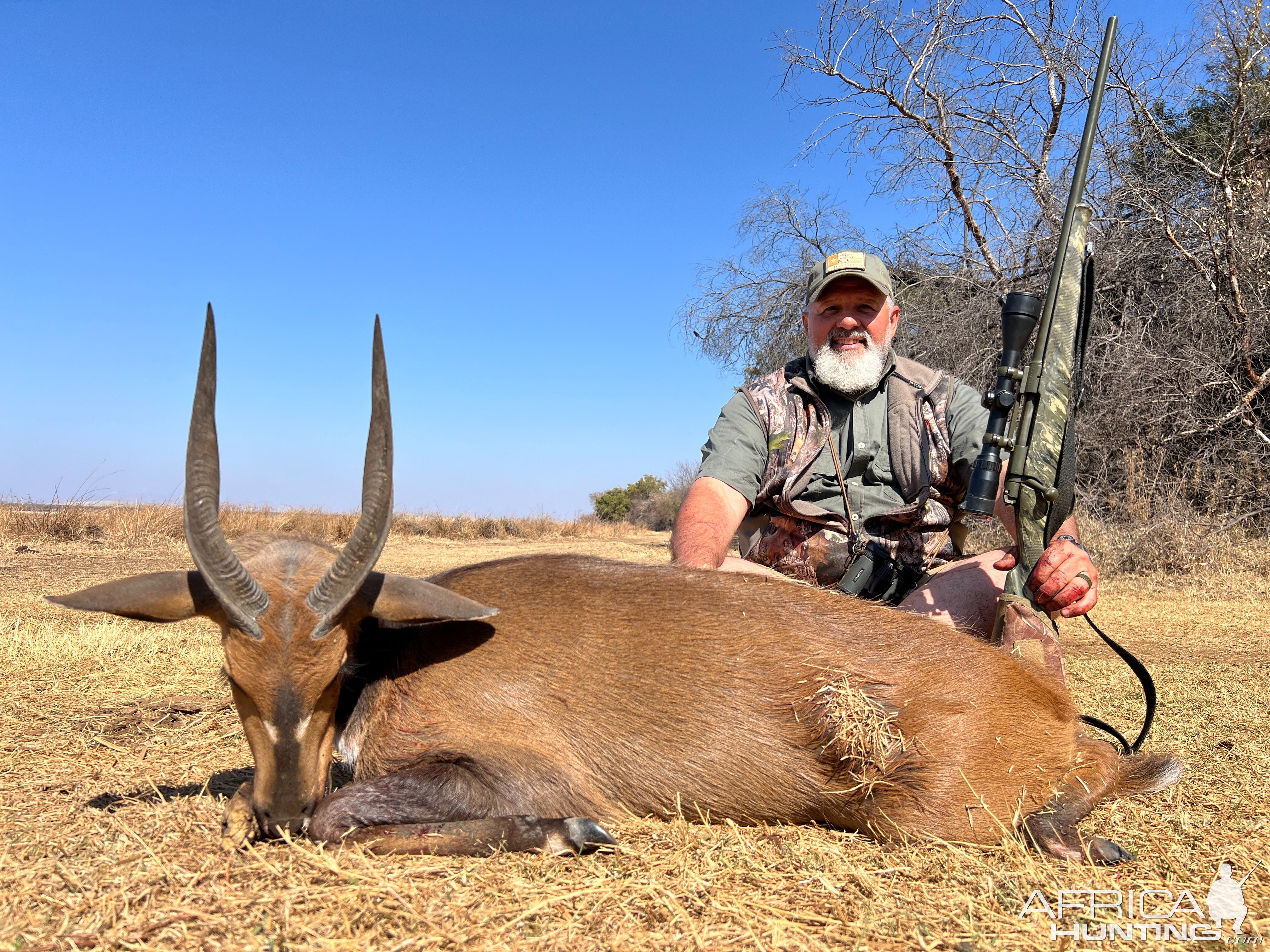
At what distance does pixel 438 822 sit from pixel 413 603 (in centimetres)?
72

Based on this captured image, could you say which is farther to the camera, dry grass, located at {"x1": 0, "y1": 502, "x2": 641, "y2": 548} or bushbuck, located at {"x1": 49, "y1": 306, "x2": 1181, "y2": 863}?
dry grass, located at {"x1": 0, "y1": 502, "x2": 641, "y2": 548}

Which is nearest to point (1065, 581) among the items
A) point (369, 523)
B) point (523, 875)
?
point (523, 875)

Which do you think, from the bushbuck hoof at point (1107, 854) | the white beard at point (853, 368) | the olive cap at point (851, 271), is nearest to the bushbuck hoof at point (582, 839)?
the bushbuck hoof at point (1107, 854)

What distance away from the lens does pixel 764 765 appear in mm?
2969

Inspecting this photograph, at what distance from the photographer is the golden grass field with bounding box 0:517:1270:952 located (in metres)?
2.22

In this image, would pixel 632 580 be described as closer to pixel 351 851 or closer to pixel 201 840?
pixel 351 851

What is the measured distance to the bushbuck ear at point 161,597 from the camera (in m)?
2.86

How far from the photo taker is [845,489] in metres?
5.24

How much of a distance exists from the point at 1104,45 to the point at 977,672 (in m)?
3.31

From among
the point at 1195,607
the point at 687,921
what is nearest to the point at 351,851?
the point at 687,921

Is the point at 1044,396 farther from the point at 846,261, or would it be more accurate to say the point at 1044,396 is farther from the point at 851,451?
the point at 846,261

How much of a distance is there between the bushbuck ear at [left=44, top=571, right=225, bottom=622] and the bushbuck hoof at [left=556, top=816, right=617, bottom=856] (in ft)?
4.36

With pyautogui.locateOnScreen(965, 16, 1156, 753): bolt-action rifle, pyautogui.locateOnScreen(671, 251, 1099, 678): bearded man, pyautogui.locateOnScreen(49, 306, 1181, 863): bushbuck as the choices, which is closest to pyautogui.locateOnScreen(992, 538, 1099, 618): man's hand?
pyautogui.locateOnScreen(965, 16, 1156, 753): bolt-action rifle
